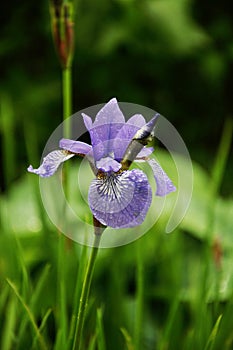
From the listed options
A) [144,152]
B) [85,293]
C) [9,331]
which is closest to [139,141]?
[144,152]

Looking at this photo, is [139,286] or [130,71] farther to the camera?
[130,71]

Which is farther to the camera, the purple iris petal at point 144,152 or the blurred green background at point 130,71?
the blurred green background at point 130,71

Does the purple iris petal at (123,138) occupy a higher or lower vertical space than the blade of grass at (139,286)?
higher

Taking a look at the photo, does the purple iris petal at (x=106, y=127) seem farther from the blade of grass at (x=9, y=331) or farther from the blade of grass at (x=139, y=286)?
the blade of grass at (x=9, y=331)

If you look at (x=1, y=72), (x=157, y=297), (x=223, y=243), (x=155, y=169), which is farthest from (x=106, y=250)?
(x=1, y=72)

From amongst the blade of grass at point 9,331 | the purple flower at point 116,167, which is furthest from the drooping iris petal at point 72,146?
the blade of grass at point 9,331

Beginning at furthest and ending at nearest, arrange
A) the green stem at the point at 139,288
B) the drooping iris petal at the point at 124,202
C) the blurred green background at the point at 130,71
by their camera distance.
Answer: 1. the blurred green background at the point at 130,71
2. the green stem at the point at 139,288
3. the drooping iris petal at the point at 124,202

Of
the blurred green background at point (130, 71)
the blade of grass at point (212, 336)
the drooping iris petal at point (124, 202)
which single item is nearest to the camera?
the drooping iris petal at point (124, 202)

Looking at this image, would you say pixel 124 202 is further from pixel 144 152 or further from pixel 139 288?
pixel 139 288
